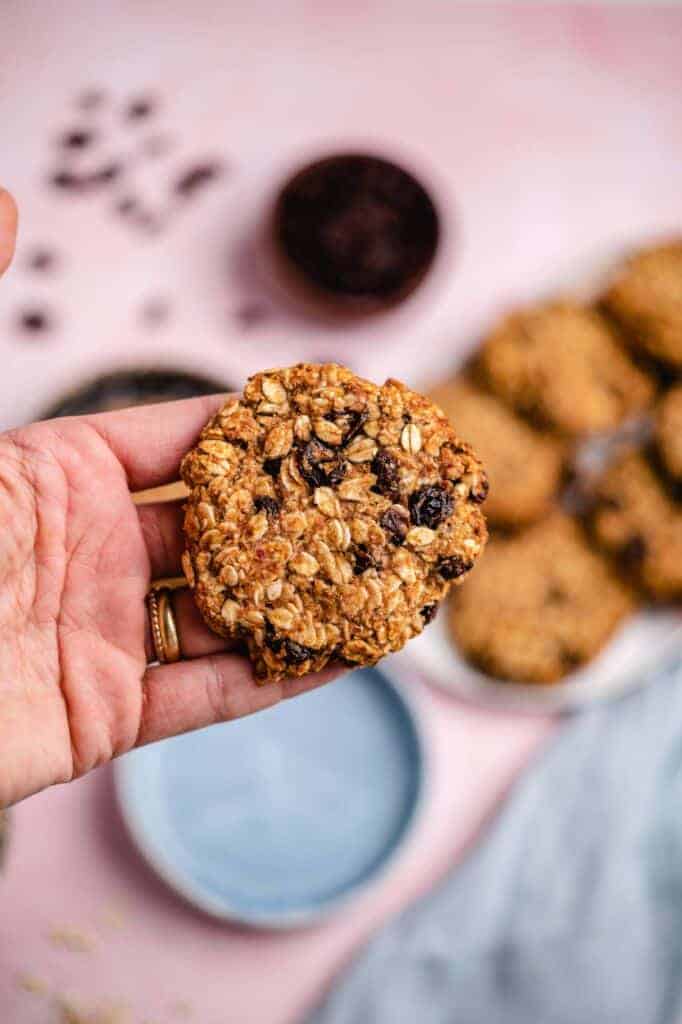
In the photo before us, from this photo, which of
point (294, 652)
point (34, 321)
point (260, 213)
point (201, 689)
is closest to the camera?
point (294, 652)

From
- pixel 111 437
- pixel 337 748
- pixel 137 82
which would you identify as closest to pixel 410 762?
pixel 337 748

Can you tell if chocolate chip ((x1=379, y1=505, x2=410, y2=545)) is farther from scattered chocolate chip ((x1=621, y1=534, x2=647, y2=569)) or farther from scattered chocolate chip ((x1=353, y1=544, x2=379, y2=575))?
scattered chocolate chip ((x1=621, y1=534, x2=647, y2=569))

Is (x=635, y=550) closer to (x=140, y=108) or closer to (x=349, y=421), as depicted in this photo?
(x=349, y=421)

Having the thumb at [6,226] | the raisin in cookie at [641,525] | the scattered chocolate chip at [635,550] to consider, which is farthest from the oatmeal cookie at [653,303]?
the thumb at [6,226]

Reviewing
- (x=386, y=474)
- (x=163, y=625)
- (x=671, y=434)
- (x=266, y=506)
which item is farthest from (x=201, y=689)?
(x=671, y=434)

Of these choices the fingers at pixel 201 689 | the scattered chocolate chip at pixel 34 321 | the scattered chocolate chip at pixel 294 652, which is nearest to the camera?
the scattered chocolate chip at pixel 294 652

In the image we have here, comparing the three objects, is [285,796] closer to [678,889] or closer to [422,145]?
[678,889]

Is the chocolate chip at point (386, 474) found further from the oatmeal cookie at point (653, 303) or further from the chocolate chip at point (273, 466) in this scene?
the oatmeal cookie at point (653, 303)
